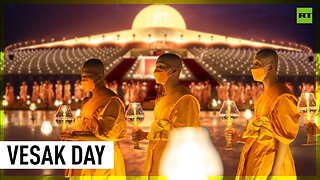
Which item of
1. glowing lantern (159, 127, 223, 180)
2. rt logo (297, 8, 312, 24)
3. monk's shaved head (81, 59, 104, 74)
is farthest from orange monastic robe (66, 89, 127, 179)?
rt logo (297, 8, 312, 24)

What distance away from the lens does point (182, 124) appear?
2.23 metres

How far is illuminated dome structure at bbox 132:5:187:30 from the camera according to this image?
60875mm

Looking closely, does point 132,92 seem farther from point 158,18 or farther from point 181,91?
point 158,18

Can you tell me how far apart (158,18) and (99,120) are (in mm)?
59712

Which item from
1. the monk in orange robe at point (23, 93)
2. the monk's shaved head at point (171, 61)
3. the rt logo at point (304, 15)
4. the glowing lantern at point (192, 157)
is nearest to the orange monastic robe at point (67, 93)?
the monk in orange robe at point (23, 93)

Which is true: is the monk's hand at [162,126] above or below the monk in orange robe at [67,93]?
above

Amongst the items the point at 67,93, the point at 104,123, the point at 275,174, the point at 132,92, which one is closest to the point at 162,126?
the point at 104,123

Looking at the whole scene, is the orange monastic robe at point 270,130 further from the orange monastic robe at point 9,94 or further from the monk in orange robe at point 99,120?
the orange monastic robe at point 9,94

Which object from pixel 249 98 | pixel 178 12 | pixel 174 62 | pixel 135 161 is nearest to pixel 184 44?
pixel 178 12

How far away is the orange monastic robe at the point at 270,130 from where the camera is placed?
7.38 ft

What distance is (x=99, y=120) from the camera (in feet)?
7.89

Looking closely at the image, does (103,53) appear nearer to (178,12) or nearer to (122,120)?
(122,120)

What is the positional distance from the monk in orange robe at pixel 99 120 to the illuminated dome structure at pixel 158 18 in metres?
58.7

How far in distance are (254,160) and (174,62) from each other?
34.1 inches
